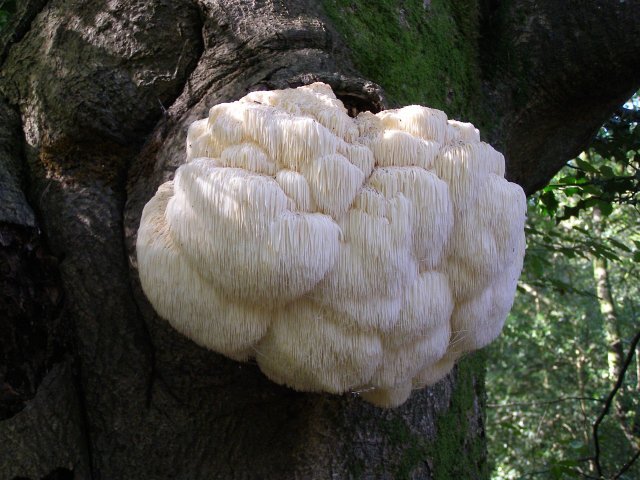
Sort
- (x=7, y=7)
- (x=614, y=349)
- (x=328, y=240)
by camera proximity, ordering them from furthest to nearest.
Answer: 1. (x=614, y=349)
2. (x=7, y=7)
3. (x=328, y=240)

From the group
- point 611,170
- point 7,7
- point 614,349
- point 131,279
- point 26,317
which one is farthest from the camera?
point 614,349

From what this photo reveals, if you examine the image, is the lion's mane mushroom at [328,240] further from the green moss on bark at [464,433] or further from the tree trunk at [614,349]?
the tree trunk at [614,349]

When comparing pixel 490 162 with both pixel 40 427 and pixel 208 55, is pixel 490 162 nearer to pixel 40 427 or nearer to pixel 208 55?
pixel 208 55

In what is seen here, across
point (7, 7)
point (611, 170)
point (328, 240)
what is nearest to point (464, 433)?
point (328, 240)

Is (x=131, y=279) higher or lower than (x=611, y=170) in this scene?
higher

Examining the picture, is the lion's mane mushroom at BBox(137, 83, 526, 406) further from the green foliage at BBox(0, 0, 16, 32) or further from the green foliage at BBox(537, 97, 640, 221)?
the green foliage at BBox(537, 97, 640, 221)

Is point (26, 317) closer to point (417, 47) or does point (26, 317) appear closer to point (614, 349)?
point (417, 47)

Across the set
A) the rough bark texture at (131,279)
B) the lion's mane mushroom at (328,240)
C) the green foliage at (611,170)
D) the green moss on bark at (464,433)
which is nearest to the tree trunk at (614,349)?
the green foliage at (611,170)
